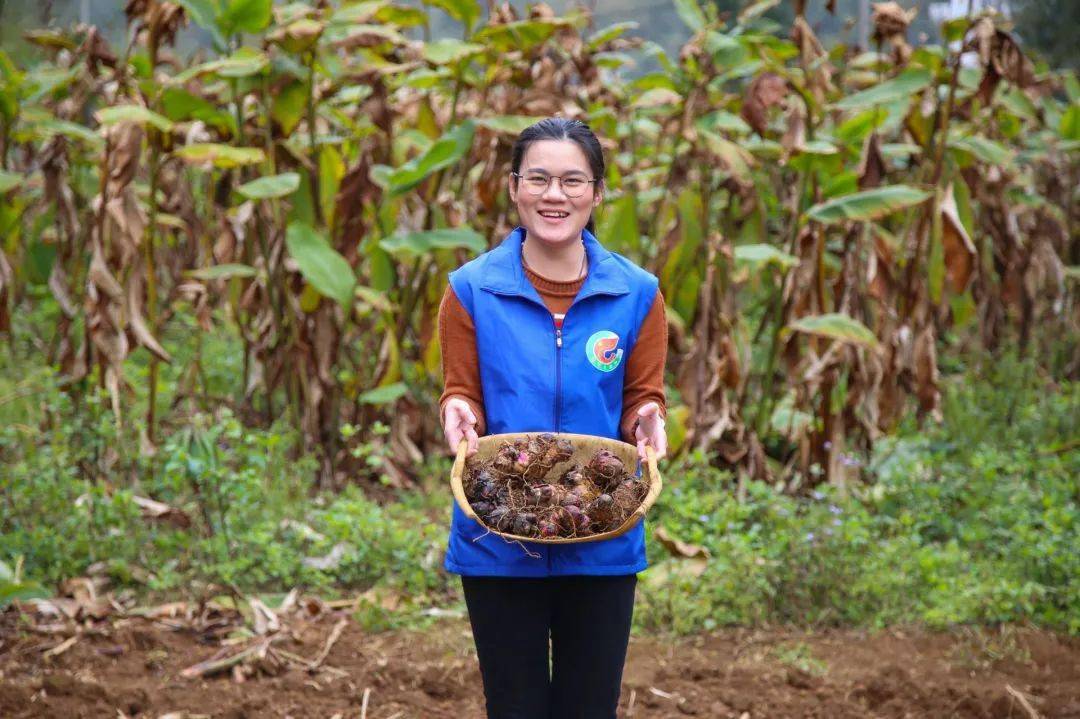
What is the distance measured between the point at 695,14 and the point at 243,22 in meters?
1.49

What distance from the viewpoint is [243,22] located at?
3666 millimetres

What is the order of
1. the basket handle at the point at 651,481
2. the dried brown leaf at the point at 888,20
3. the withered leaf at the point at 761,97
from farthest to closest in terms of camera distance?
the dried brown leaf at the point at 888,20, the withered leaf at the point at 761,97, the basket handle at the point at 651,481

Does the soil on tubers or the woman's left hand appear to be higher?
the woman's left hand

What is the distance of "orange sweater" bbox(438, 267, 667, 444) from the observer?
1980mm

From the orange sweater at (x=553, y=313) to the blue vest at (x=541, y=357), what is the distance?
2cm

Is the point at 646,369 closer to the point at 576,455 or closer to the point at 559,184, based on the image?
the point at 576,455

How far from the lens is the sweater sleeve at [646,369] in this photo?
2.02m

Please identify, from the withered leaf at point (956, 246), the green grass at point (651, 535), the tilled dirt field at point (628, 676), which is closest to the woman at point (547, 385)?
the tilled dirt field at point (628, 676)

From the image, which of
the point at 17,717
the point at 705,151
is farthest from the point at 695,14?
the point at 17,717

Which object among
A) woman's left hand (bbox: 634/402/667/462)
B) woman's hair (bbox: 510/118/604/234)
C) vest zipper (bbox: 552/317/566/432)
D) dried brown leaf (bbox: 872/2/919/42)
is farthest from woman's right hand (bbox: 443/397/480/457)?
dried brown leaf (bbox: 872/2/919/42)

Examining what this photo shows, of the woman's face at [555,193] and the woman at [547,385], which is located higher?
the woman's face at [555,193]

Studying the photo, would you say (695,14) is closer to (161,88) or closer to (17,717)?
(161,88)

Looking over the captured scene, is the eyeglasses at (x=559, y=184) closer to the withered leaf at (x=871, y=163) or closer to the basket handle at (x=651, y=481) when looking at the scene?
the basket handle at (x=651, y=481)

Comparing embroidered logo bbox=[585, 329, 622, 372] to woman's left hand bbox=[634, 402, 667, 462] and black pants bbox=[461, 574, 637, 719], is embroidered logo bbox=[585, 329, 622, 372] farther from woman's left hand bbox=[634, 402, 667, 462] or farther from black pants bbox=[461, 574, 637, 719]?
black pants bbox=[461, 574, 637, 719]
